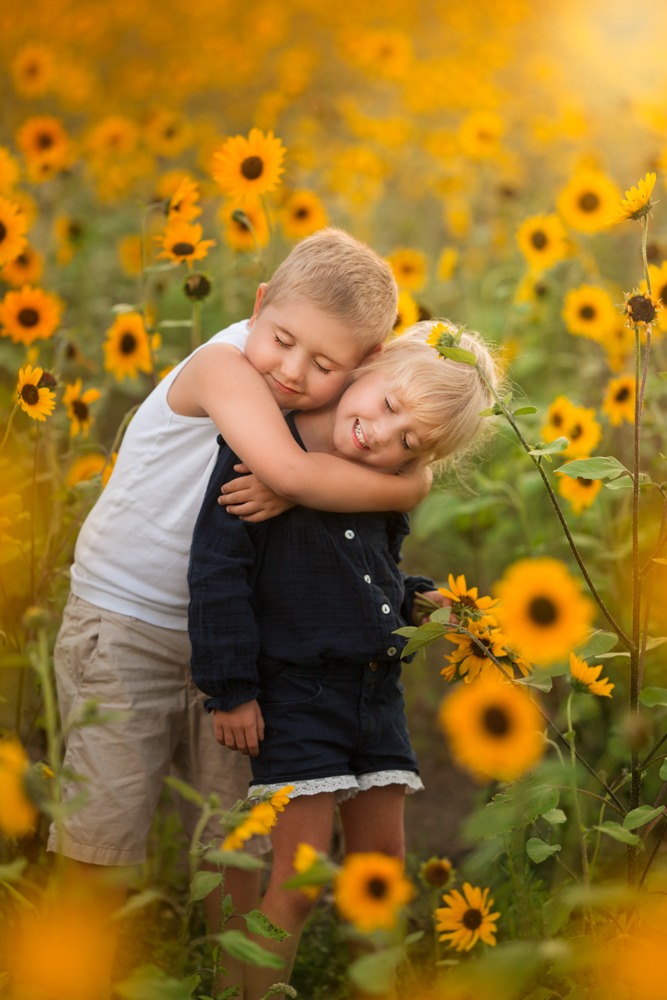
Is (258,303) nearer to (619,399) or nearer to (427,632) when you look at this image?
(427,632)

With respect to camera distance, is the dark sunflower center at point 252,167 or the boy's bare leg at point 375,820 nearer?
the boy's bare leg at point 375,820

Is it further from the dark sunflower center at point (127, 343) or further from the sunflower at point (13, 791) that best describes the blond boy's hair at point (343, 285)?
the sunflower at point (13, 791)

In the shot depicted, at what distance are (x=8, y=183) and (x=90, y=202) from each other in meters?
2.67

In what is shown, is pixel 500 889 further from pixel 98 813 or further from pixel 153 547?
pixel 153 547

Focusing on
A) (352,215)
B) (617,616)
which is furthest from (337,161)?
(617,616)

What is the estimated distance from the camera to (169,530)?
6.03ft

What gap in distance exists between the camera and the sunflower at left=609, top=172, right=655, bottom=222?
1520 millimetres

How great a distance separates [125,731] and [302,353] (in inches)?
27.0

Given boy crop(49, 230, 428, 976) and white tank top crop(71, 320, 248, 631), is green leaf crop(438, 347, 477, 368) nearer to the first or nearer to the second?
boy crop(49, 230, 428, 976)

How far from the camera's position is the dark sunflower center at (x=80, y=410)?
6.98ft

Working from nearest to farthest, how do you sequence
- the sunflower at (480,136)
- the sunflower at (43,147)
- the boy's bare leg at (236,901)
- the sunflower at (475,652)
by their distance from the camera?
the sunflower at (475,652) < the boy's bare leg at (236,901) < the sunflower at (43,147) < the sunflower at (480,136)

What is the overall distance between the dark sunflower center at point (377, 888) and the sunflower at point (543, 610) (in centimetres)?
36

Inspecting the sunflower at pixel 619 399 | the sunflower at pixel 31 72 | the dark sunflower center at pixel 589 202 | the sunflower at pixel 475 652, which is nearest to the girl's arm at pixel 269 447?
the sunflower at pixel 475 652

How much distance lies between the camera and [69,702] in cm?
192
